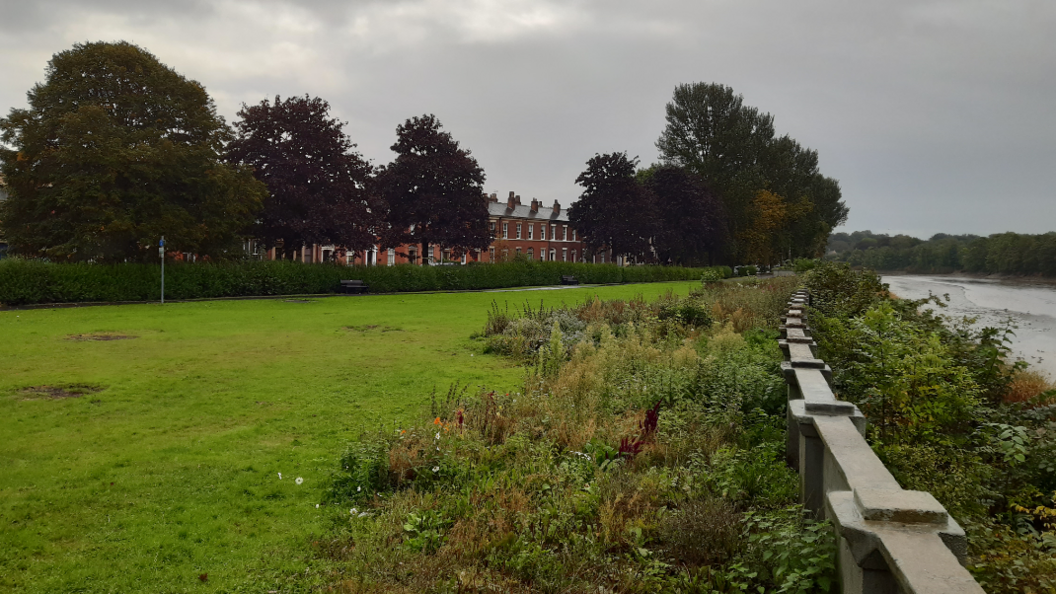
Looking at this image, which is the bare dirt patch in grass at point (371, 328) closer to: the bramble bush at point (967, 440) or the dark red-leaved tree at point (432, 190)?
the bramble bush at point (967, 440)

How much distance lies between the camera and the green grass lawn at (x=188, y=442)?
4062mm

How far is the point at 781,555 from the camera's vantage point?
308 cm

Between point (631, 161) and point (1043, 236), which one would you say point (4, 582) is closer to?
point (631, 161)

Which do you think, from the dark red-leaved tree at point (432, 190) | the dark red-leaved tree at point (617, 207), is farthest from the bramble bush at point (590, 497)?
the dark red-leaved tree at point (617, 207)

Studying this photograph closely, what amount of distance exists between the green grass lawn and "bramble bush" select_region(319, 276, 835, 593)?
0.59 m

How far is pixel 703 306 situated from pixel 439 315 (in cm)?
986

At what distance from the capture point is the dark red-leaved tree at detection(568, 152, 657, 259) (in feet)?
190

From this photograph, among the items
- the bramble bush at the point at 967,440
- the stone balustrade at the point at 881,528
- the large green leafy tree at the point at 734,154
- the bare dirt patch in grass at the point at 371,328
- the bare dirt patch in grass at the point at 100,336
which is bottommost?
the bare dirt patch in grass at the point at 100,336

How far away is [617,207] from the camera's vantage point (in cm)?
5775

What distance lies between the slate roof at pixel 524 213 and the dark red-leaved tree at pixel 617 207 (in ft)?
59.6

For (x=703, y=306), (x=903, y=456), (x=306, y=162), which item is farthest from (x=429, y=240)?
(x=903, y=456)

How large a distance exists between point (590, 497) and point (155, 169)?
27.1 meters

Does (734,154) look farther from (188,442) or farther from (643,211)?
(188,442)

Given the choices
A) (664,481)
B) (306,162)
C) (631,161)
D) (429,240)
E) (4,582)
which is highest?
(631,161)
